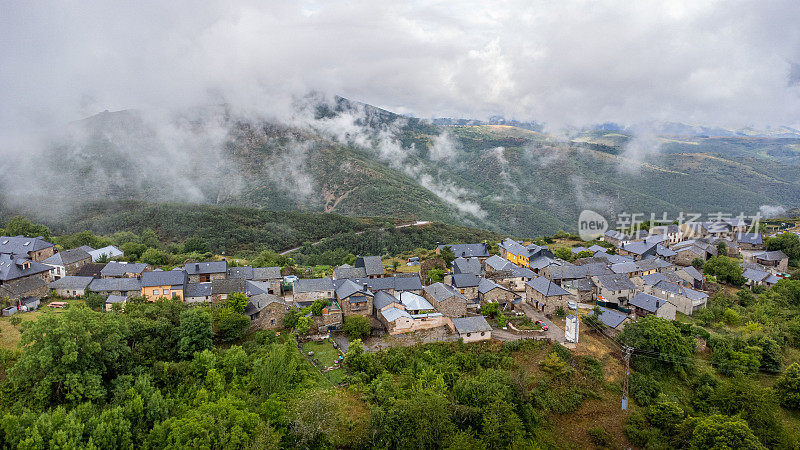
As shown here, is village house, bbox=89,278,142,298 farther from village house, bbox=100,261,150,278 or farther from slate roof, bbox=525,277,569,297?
slate roof, bbox=525,277,569,297

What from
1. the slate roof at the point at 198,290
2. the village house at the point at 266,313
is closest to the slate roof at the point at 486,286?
the village house at the point at 266,313

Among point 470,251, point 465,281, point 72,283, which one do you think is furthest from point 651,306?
point 72,283

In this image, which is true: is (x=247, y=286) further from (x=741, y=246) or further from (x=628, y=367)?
(x=741, y=246)

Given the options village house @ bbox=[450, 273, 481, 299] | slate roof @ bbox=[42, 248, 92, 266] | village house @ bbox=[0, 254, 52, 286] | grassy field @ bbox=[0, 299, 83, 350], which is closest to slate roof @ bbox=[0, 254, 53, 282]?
village house @ bbox=[0, 254, 52, 286]

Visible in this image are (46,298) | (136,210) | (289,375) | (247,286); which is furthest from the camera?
(136,210)

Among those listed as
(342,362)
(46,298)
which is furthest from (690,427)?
(46,298)

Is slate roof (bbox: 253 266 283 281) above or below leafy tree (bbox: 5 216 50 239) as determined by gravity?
below
